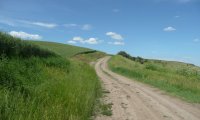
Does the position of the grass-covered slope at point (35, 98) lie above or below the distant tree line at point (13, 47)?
below

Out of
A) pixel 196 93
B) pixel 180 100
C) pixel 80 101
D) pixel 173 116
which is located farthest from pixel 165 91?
pixel 80 101

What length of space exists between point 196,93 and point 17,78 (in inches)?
512

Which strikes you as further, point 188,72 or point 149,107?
point 188,72

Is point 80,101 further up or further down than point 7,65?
further down

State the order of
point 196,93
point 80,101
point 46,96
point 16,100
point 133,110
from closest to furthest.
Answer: point 16,100 → point 46,96 → point 80,101 → point 133,110 → point 196,93

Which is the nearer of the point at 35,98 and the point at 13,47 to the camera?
the point at 35,98

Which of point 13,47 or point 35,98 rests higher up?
point 13,47

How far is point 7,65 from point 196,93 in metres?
13.2

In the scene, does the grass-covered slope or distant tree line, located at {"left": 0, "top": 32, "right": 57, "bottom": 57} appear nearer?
the grass-covered slope

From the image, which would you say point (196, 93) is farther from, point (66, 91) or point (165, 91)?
point (66, 91)

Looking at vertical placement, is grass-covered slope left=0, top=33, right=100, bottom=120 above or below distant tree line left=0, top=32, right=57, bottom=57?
below

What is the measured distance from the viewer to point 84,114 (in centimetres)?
975

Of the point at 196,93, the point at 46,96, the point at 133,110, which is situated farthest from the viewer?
the point at 196,93

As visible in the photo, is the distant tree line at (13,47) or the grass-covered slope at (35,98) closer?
the grass-covered slope at (35,98)
